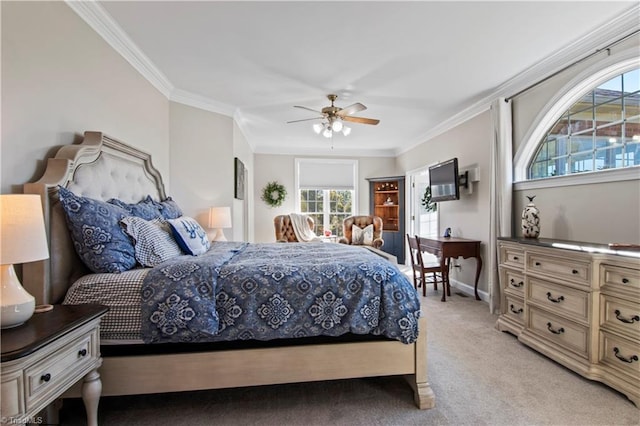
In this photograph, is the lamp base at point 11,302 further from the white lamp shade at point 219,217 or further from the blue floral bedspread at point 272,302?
the white lamp shade at point 219,217

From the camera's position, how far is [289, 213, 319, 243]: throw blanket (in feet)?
18.7

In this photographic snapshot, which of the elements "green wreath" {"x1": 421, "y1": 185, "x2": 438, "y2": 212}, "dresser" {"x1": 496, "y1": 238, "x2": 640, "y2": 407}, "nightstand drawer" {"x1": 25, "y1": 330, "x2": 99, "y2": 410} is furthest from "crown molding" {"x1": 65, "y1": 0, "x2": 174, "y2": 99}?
"green wreath" {"x1": 421, "y1": 185, "x2": 438, "y2": 212}

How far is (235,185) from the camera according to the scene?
4.23m

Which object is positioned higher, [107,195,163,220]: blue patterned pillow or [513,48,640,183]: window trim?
[513,48,640,183]: window trim

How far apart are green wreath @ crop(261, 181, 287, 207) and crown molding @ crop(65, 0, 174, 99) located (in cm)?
346

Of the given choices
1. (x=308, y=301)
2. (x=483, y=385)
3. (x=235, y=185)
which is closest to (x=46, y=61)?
(x=308, y=301)

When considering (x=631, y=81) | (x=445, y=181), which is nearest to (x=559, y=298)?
(x=631, y=81)

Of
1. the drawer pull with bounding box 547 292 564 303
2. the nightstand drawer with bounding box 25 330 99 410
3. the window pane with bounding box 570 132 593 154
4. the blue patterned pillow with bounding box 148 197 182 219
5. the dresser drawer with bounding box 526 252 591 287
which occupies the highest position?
the window pane with bounding box 570 132 593 154

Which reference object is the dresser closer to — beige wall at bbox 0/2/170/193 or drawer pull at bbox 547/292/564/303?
drawer pull at bbox 547/292/564/303

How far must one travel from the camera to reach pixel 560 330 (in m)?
2.29

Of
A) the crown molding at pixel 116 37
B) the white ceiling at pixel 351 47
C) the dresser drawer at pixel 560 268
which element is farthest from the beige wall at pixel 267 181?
the dresser drawer at pixel 560 268

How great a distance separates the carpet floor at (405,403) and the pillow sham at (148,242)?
35.8 inches

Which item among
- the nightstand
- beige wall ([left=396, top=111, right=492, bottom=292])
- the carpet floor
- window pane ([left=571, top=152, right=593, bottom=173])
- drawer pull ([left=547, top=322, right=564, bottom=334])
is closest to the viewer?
the nightstand

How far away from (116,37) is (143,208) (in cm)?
142
